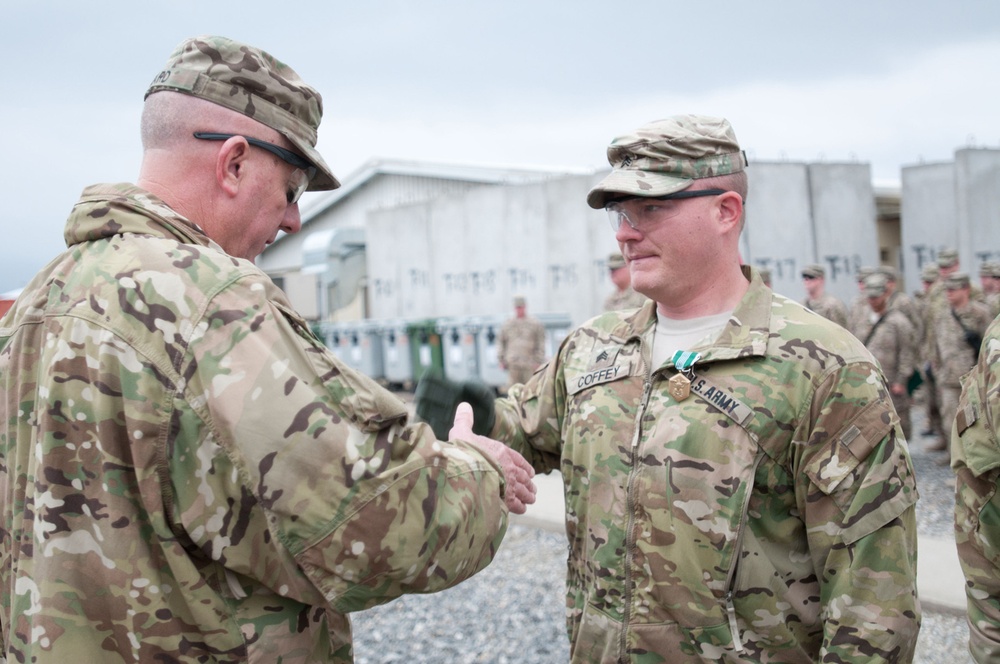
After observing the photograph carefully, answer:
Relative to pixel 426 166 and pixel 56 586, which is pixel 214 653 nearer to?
pixel 56 586

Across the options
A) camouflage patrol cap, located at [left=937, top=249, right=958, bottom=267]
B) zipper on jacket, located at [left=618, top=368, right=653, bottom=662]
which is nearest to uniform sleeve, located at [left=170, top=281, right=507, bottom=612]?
zipper on jacket, located at [left=618, top=368, right=653, bottom=662]

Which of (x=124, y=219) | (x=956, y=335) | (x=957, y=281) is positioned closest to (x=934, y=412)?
(x=956, y=335)

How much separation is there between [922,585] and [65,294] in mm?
4850

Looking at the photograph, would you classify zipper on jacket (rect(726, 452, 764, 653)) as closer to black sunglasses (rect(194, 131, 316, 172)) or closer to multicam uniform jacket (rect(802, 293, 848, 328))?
black sunglasses (rect(194, 131, 316, 172))

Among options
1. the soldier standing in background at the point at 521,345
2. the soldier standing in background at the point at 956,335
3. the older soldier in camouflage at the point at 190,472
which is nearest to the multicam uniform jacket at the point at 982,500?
the older soldier in camouflage at the point at 190,472

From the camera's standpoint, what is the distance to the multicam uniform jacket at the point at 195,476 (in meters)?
1.44

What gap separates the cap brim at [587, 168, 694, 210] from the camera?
2.27 meters

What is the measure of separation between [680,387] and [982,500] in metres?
1.03

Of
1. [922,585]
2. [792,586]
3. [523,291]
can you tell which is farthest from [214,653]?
[523,291]

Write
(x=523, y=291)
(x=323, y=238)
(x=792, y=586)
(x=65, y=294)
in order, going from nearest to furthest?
(x=65, y=294) < (x=792, y=586) < (x=523, y=291) < (x=323, y=238)

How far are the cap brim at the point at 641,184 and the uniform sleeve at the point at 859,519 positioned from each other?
65cm

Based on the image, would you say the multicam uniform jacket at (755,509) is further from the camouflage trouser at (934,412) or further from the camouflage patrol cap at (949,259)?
the camouflage patrol cap at (949,259)

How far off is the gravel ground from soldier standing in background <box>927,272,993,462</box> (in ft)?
9.91

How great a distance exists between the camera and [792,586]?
2.10 m
